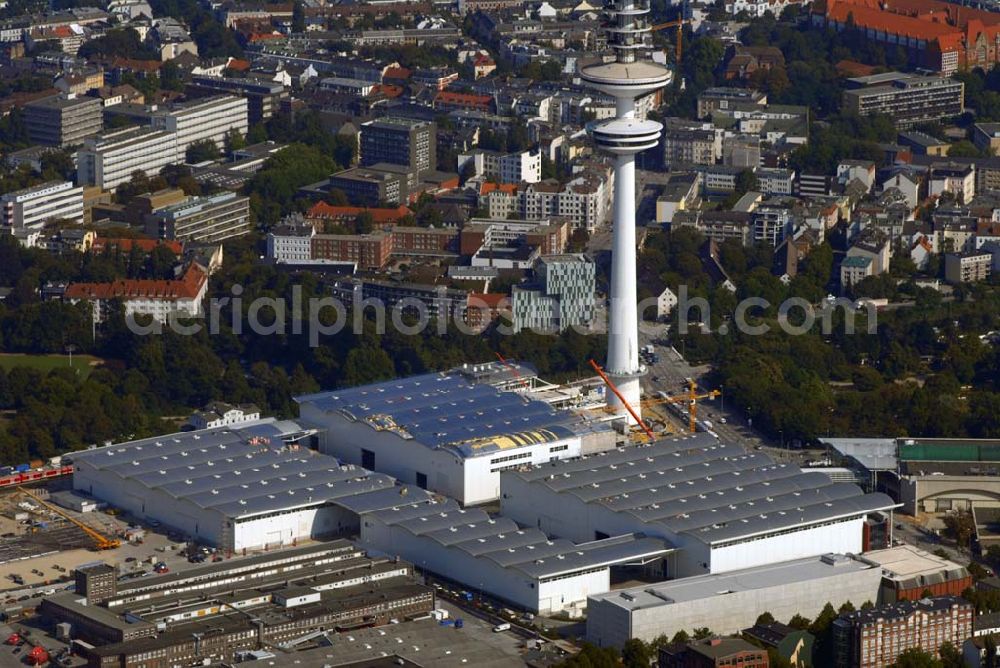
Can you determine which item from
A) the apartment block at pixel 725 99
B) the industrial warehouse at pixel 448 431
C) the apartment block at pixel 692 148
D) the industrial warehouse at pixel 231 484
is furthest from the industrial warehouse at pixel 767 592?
the apartment block at pixel 725 99

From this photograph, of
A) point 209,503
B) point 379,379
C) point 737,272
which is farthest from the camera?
point 737,272

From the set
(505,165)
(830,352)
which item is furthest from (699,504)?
(505,165)

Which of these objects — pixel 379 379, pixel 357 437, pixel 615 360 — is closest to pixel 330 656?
pixel 357 437

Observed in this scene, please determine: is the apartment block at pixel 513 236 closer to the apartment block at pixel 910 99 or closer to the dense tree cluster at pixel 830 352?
the dense tree cluster at pixel 830 352

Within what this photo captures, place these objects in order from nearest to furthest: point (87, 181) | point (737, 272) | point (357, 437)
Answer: point (357, 437), point (737, 272), point (87, 181)

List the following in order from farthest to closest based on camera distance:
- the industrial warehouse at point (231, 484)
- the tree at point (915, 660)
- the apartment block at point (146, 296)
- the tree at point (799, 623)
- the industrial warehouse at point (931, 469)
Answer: the apartment block at point (146, 296) < the industrial warehouse at point (931, 469) < the industrial warehouse at point (231, 484) < the tree at point (799, 623) < the tree at point (915, 660)

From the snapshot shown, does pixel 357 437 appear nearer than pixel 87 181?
Yes

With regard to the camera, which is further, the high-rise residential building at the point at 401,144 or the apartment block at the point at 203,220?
the high-rise residential building at the point at 401,144

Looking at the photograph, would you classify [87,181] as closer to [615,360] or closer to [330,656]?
[615,360]
